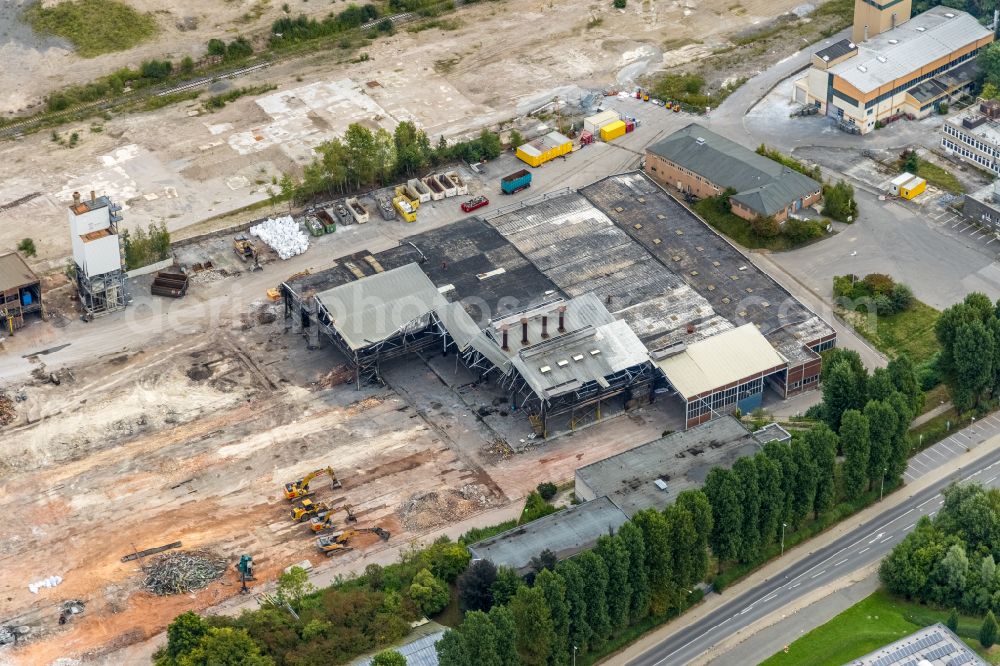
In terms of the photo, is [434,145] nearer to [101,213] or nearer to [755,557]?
[101,213]

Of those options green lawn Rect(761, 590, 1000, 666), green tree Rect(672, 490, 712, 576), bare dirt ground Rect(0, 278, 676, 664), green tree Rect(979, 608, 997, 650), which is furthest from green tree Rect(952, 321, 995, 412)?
green tree Rect(672, 490, 712, 576)

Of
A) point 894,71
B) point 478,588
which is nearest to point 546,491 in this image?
point 478,588

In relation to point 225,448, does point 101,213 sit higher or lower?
higher

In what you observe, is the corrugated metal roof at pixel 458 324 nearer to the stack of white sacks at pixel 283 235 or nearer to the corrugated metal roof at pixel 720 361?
the corrugated metal roof at pixel 720 361

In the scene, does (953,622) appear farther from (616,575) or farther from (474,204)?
(474,204)

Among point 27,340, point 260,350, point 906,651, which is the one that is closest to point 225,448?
point 260,350

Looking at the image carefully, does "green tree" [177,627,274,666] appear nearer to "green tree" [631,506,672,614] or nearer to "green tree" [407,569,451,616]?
"green tree" [407,569,451,616]

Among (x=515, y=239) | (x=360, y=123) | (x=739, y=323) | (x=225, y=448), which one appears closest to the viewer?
(x=225, y=448)

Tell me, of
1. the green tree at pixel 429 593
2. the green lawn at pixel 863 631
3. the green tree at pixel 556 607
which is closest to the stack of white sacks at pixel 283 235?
the green tree at pixel 429 593
